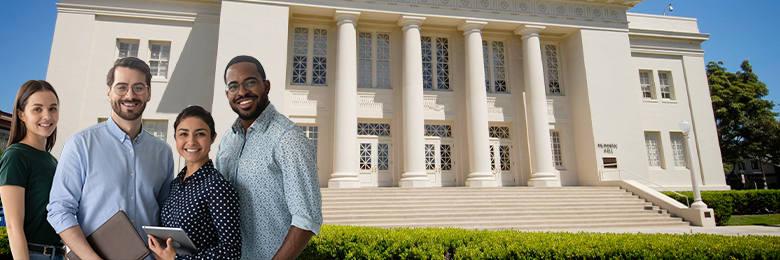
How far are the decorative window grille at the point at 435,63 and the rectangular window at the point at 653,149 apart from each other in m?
11.3

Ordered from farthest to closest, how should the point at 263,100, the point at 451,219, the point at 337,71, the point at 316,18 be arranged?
the point at 316,18 → the point at 337,71 → the point at 451,219 → the point at 263,100

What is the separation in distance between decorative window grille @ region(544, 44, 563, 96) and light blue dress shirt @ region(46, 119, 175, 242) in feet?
68.3

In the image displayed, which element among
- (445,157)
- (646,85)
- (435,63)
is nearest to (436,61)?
(435,63)

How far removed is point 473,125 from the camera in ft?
60.2

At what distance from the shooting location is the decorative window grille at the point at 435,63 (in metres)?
20.0

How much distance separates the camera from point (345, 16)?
18031 mm

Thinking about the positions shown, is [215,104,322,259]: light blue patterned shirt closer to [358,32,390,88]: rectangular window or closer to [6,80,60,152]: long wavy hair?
[6,80,60,152]: long wavy hair

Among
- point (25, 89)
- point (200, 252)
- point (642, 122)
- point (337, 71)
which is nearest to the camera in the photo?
point (200, 252)

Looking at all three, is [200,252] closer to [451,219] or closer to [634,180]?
[451,219]

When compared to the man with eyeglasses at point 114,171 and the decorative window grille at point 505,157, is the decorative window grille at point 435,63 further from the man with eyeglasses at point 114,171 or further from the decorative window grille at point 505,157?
the man with eyeglasses at point 114,171

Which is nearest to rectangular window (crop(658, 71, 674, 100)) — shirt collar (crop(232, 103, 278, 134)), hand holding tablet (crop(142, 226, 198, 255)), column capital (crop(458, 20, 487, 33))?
column capital (crop(458, 20, 487, 33))

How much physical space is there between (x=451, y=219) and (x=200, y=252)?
38.1ft

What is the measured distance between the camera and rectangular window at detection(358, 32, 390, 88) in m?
19.5

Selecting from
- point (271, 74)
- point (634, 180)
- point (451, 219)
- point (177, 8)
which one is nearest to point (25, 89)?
point (451, 219)
